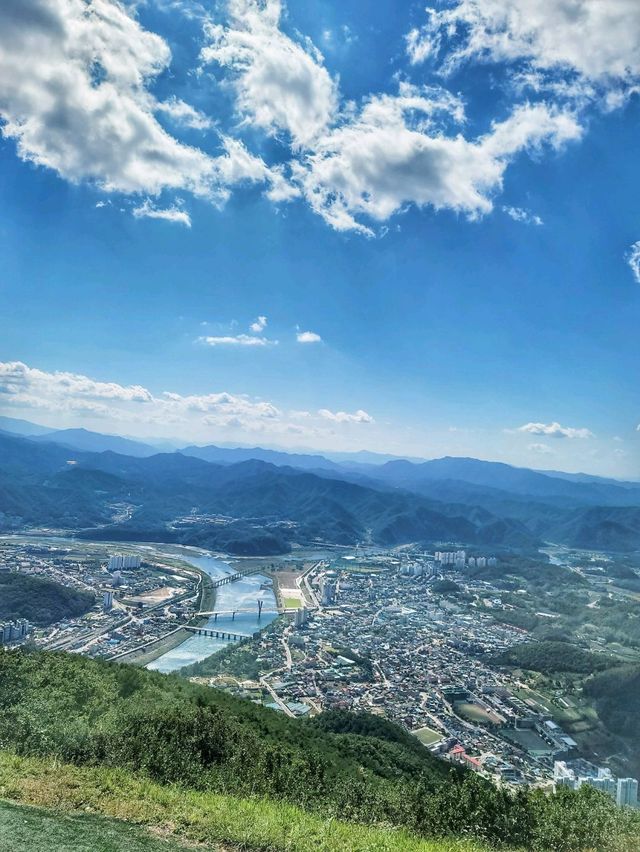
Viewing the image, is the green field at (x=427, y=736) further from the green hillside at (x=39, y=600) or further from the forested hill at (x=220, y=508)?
the forested hill at (x=220, y=508)

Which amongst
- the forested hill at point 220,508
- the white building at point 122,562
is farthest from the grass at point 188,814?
the forested hill at point 220,508

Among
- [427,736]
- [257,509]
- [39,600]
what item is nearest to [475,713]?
[427,736]

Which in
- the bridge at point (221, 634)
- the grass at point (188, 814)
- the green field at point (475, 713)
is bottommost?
the bridge at point (221, 634)

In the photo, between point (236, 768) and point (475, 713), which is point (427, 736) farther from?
point (236, 768)

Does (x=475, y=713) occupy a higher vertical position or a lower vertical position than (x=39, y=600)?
higher

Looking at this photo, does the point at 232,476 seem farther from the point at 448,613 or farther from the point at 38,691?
the point at 38,691

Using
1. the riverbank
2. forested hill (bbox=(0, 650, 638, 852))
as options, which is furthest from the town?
forested hill (bbox=(0, 650, 638, 852))

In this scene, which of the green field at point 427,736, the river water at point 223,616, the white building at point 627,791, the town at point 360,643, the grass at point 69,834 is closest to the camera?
the grass at point 69,834
